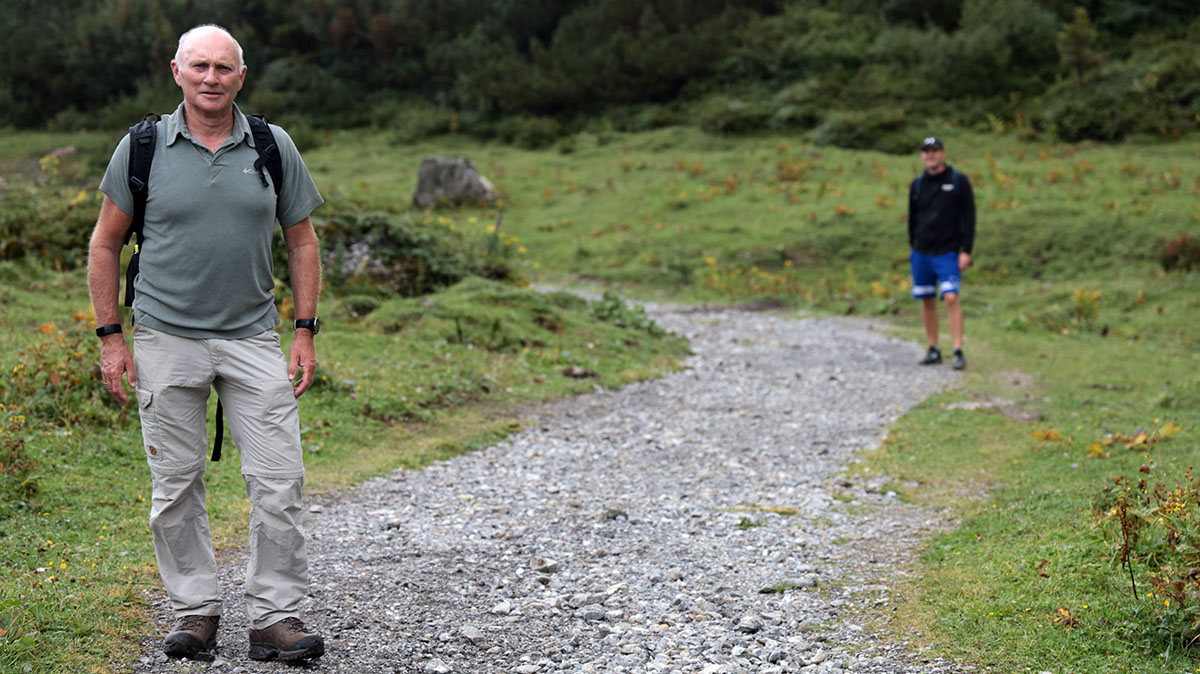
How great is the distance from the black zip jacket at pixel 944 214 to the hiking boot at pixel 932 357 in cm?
124

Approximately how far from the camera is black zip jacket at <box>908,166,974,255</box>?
40.0 feet

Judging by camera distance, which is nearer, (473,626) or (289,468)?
(289,468)

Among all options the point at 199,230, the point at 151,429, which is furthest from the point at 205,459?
the point at 199,230

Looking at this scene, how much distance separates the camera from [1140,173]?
22.3 meters

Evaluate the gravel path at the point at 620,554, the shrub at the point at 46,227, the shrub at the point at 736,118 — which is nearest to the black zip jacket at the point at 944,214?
the gravel path at the point at 620,554

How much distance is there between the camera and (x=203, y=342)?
4.09 metres

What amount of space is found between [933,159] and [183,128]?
10.3 m

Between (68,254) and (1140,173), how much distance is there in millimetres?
21713

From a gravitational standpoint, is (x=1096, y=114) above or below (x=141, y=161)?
below

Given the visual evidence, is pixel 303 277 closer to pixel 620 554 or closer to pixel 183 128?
pixel 183 128

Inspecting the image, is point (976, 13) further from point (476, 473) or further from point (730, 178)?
point (476, 473)

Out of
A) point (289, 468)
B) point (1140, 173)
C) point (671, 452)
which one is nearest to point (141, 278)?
point (289, 468)

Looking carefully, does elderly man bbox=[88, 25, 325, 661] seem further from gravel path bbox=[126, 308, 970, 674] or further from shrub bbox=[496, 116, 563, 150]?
shrub bbox=[496, 116, 563, 150]

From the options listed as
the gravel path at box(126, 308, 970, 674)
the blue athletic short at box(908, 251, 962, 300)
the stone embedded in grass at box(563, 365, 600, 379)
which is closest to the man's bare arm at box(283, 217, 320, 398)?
the gravel path at box(126, 308, 970, 674)
